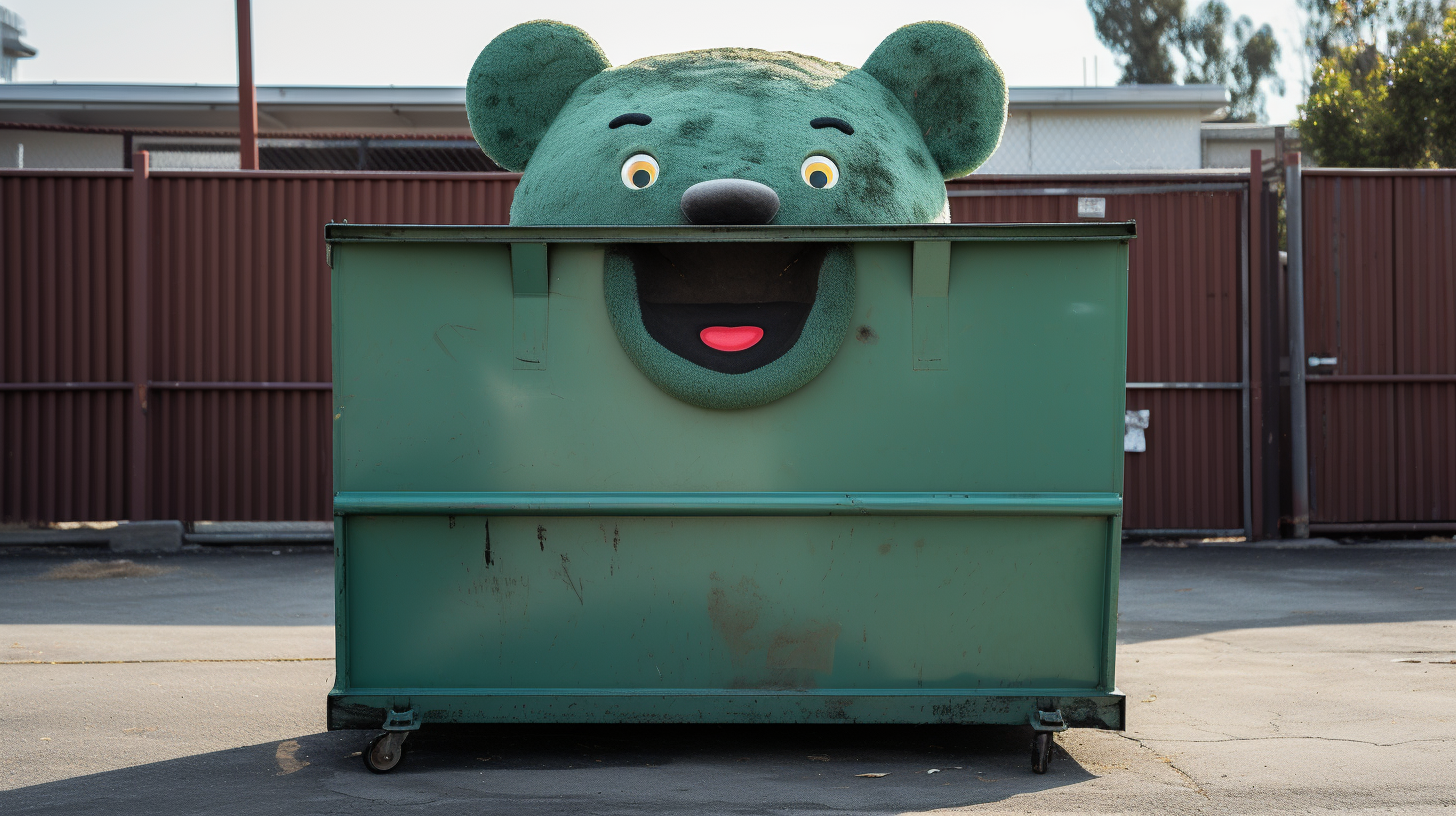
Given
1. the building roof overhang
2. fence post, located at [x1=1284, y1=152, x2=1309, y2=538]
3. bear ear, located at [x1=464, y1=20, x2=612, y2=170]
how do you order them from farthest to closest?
the building roof overhang < fence post, located at [x1=1284, y1=152, x2=1309, y2=538] < bear ear, located at [x1=464, y1=20, x2=612, y2=170]

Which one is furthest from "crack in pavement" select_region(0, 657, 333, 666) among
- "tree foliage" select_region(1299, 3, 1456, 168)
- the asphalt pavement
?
"tree foliage" select_region(1299, 3, 1456, 168)

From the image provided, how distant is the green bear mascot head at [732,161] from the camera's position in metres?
3.56

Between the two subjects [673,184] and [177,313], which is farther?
[177,313]

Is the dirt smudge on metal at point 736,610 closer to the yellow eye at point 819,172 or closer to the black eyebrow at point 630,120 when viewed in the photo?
the yellow eye at point 819,172

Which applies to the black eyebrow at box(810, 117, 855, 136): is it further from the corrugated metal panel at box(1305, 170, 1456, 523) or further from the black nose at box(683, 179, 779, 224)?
the corrugated metal panel at box(1305, 170, 1456, 523)

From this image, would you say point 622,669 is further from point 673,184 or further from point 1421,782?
point 1421,782

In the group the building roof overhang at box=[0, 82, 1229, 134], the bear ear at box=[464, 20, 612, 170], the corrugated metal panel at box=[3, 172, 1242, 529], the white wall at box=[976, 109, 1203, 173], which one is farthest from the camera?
the white wall at box=[976, 109, 1203, 173]

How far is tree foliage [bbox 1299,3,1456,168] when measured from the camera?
58.1ft

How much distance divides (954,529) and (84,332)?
853 centimetres

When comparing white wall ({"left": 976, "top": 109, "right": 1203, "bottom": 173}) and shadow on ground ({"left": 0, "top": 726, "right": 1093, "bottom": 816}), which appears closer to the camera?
shadow on ground ({"left": 0, "top": 726, "right": 1093, "bottom": 816})

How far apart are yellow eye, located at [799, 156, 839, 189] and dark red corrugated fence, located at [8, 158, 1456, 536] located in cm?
619

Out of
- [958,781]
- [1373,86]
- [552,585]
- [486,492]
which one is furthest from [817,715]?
[1373,86]

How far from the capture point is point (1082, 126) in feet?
57.4

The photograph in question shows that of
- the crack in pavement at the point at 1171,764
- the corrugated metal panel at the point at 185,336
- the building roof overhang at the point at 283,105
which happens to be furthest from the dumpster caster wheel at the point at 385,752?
the building roof overhang at the point at 283,105
